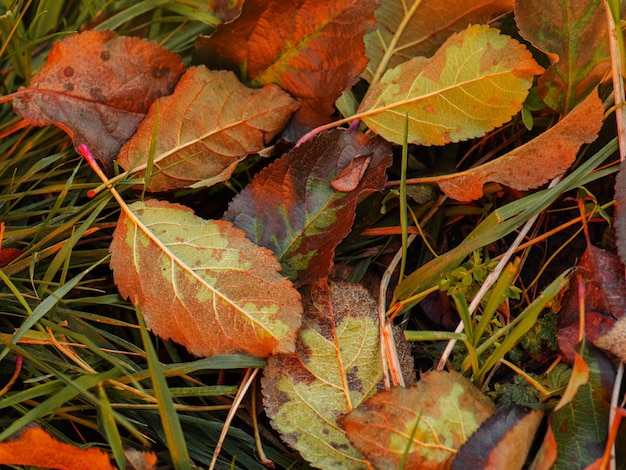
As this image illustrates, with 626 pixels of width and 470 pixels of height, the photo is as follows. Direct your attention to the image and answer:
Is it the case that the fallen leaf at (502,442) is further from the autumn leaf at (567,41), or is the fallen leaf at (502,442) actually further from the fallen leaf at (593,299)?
the autumn leaf at (567,41)

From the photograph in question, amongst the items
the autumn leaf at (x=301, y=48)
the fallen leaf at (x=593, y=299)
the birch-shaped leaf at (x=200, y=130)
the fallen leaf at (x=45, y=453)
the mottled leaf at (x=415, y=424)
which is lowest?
the fallen leaf at (x=45, y=453)

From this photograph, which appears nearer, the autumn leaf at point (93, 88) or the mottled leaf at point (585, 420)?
the mottled leaf at point (585, 420)

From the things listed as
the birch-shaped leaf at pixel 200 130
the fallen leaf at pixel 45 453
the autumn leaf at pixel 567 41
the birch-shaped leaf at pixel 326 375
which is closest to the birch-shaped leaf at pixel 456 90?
the autumn leaf at pixel 567 41

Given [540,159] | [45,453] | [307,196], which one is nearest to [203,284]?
[307,196]

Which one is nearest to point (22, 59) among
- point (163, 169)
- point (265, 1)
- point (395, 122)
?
point (163, 169)

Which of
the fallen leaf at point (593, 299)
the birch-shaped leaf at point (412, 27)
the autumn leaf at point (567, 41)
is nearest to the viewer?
the fallen leaf at point (593, 299)

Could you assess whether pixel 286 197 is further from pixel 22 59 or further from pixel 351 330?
pixel 22 59

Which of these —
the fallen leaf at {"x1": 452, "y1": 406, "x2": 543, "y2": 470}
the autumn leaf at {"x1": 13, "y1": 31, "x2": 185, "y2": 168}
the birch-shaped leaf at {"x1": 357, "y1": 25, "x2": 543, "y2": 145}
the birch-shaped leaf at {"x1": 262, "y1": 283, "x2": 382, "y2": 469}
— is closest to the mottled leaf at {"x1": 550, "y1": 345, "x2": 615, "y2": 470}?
the fallen leaf at {"x1": 452, "y1": 406, "x2": 543, "y2": 470}

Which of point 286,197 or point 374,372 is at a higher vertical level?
point 286,197
